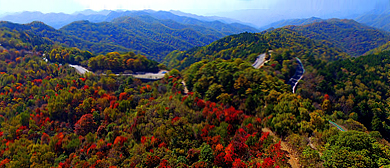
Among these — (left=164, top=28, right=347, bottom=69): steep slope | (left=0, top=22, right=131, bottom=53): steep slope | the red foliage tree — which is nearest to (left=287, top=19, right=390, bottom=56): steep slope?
(left=164, top=28, right=347, bottom=69): steep slope

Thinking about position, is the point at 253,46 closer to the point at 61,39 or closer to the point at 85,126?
the point at 85,126

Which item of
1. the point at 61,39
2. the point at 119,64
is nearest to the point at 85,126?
the point at 119,64

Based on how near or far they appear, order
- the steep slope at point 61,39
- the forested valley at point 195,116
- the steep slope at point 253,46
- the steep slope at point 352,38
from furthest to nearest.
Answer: the steep slope at point 61,39 → the steep slope at point 352,38 → the steep slope at point 253,46 → the forested valley at point 195,116

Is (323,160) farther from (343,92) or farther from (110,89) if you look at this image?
(110,89)

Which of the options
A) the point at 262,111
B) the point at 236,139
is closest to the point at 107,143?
the point at 236,139

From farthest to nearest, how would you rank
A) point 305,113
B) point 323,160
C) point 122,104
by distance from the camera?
point 122,104 < point 305,113 < point 323,160

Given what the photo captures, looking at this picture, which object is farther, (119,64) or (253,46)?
(253,46)

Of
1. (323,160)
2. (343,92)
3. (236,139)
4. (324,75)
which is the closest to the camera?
(323,160)

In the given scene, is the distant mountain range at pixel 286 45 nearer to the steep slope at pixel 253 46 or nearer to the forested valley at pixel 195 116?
the steep slope at pixel 253 46

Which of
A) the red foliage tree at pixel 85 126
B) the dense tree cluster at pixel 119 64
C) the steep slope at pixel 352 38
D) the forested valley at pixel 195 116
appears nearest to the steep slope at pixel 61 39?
the forested valley at pixel 195 116

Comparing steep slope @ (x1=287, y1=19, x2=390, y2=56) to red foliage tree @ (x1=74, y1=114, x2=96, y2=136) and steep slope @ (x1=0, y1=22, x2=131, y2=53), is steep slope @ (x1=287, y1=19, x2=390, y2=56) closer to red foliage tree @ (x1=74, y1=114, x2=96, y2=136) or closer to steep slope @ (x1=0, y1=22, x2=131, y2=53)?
red foliage tree @ (x1=74, y1=114, x2=96, y2=136)

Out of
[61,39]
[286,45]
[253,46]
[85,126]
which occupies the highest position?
[253,46]
